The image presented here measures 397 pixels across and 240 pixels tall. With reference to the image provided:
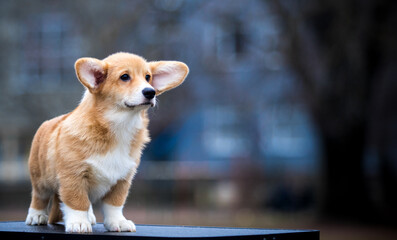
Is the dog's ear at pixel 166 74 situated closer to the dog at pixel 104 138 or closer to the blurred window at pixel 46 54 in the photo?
the dog at pixel 104 138

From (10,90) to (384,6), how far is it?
35.0 ft

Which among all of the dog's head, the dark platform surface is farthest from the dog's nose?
the dark platform surface

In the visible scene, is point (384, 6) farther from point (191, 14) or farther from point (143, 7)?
point (143, 7)

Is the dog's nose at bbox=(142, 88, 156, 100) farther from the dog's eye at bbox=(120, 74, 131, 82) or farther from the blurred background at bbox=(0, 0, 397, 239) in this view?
the blurred background at bbox=(0, 0, 397, 239)

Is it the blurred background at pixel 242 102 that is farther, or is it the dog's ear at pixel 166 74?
the blurred background at pixel 242 102

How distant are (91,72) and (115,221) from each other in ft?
3.18

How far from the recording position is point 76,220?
347 centimetres

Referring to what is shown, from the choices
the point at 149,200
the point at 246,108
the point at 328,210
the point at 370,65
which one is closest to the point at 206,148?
the point at 149,200

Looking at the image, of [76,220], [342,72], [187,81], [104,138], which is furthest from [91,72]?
[187,81]

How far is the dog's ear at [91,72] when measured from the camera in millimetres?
3391

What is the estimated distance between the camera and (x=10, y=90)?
1655cm

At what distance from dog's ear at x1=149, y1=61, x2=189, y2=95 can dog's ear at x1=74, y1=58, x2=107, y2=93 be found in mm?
360

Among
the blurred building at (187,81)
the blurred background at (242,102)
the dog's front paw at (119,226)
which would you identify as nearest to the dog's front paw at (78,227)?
the dog's front paw at (119,226)

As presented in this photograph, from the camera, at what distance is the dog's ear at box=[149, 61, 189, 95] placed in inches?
146
